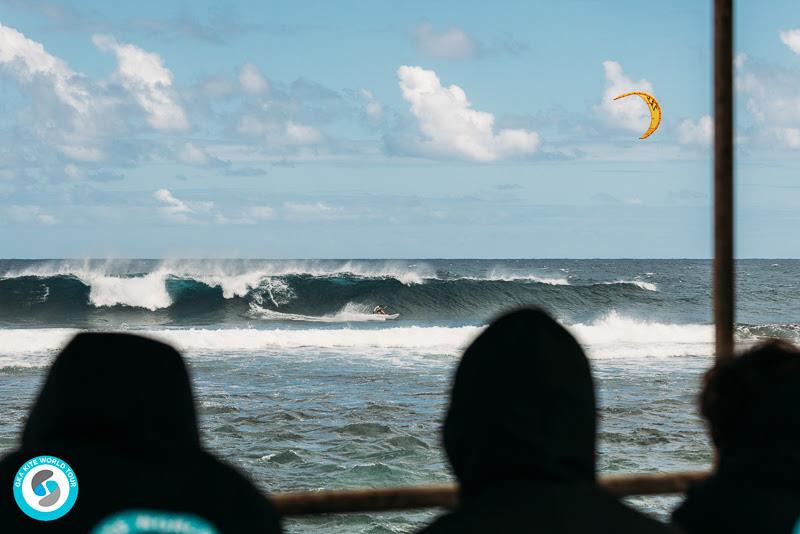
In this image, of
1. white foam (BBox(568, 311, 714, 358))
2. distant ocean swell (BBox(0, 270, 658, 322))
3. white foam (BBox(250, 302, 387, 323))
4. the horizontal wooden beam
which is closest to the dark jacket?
the horizontal wooden beam

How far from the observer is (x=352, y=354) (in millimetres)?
12711

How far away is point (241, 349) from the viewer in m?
13.0

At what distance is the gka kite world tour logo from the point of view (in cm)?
95

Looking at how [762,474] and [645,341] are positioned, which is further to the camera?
[645,341]

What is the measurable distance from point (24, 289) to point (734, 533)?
25.5 metres

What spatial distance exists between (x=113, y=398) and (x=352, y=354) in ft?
38.7

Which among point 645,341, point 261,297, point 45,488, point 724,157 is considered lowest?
point 645,341

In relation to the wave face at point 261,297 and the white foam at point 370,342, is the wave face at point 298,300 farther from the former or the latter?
the white foam at point 370,342

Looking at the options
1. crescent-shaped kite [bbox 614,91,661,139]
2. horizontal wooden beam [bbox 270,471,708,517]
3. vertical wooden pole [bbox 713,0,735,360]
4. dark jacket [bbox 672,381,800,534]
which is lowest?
horizontal wooden beam [bbox 270,471,708,517]

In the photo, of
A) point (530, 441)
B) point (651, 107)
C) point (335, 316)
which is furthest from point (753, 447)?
point (335, 316)

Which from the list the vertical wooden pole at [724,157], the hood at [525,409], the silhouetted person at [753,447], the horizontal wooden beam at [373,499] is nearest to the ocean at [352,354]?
the vertical wooden pole at [724,157]

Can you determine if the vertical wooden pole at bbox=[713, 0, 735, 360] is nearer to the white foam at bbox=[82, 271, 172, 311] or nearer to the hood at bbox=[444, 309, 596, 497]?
the hood at bbox=[444, 309, 596, 497]

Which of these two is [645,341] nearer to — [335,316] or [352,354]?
[352,354]

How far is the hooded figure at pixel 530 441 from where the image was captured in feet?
2.96
